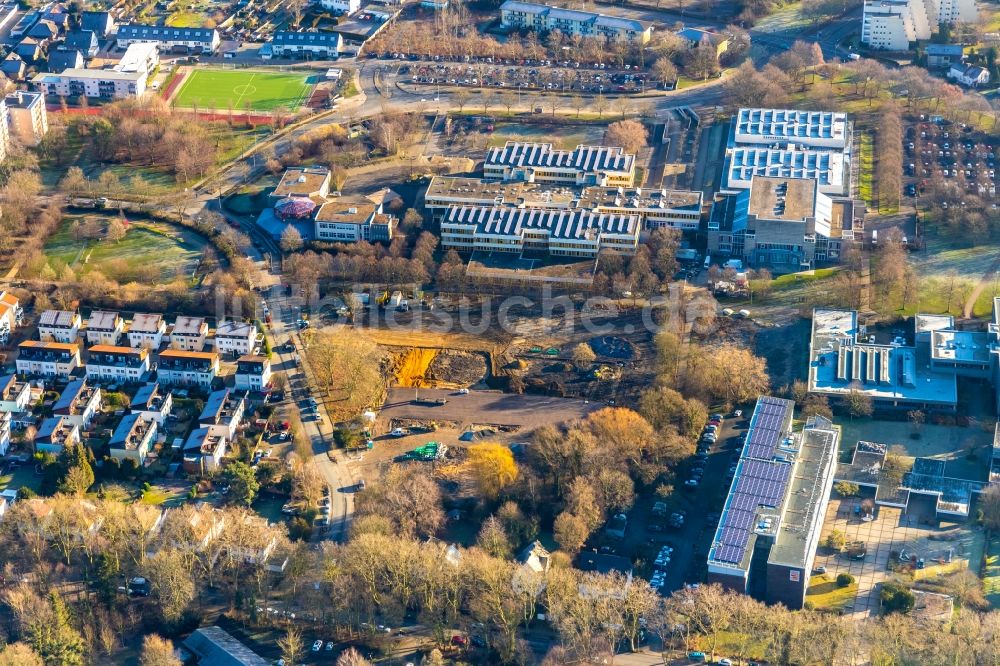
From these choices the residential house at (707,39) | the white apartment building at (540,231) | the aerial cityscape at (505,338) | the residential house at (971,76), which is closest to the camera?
the aerial cityscape at (505,338)

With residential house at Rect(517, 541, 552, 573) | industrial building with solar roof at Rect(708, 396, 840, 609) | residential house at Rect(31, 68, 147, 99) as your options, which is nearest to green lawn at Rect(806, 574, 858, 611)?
industrial building with solar roof at Rect(708, 396, 840, 609)

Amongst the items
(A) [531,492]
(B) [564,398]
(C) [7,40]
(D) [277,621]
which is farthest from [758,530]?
(C) [7,40]

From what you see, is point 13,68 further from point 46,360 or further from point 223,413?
point 223,413

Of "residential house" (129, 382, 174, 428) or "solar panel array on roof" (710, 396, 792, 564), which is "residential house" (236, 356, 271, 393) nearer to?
"residential house" (129, 382, 174, 428)

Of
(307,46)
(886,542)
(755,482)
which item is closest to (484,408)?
(755,482)

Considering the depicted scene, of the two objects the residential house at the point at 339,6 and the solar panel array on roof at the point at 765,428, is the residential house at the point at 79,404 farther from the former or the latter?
the residential house at the point at 339,6

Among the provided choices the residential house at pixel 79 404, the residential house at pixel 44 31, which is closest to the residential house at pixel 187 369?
the residential house at pixel 79 404
